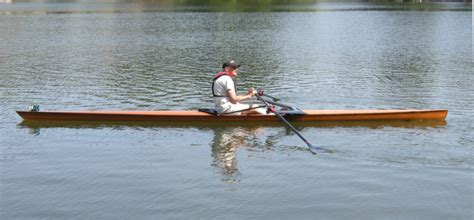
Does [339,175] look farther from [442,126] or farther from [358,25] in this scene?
[358,25]

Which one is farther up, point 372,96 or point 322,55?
point 322,55

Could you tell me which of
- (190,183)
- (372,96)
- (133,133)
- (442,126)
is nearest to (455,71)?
(372,96)

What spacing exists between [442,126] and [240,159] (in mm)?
5631

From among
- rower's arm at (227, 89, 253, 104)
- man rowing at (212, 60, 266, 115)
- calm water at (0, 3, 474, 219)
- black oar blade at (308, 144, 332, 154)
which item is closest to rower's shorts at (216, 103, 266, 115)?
man rowing at (212, 60, 266, 115)

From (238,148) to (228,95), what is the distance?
2.20 m

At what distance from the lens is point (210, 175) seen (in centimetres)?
1330

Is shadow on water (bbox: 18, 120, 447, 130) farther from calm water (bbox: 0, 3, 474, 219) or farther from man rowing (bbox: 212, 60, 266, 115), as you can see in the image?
man rowing (bbox: 212, 60, 266, 115)

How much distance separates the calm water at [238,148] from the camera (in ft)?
38.0

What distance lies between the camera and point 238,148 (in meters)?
15.2

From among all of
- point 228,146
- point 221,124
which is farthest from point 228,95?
point 228,146

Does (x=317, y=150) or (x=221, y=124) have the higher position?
(x=221, y=124)

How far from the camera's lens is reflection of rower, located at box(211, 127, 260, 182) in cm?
1359

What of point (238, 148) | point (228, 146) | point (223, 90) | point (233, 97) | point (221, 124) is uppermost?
point (223, 90)

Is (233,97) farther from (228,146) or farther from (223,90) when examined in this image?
(228,146)
